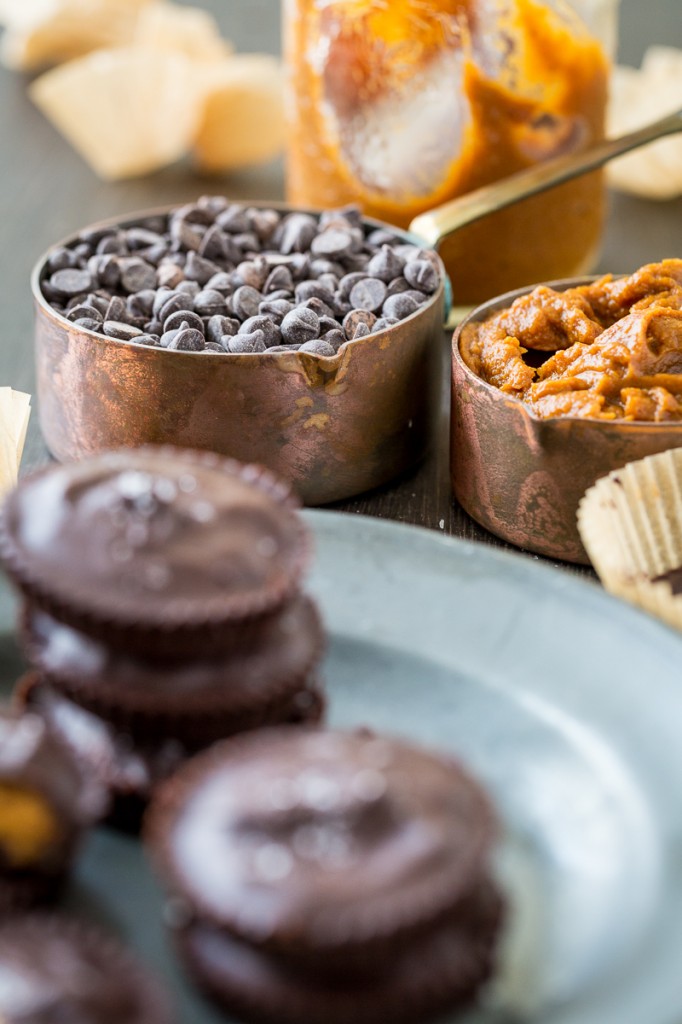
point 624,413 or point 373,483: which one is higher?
point 624,413

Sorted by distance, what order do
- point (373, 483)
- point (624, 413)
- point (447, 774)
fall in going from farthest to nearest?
point (373, 483)
point (624, 413)
point (447, 774)

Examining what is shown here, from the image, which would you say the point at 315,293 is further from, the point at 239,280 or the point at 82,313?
the point at 82,313

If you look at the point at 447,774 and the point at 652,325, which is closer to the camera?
the point at 447,774

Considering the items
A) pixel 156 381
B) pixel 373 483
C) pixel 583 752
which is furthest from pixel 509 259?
pixel 583 752

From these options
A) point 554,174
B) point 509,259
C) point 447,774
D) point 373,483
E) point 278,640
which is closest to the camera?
point 447,774

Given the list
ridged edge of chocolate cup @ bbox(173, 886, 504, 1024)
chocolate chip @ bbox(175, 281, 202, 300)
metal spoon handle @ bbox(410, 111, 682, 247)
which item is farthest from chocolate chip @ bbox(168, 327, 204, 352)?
ridged edge of chocolate cup @ bbox(173, 886, 504, 1024)

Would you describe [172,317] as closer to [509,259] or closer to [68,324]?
[68,324]
